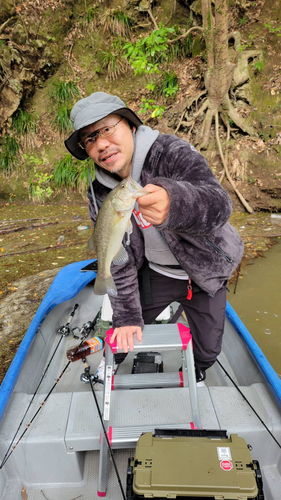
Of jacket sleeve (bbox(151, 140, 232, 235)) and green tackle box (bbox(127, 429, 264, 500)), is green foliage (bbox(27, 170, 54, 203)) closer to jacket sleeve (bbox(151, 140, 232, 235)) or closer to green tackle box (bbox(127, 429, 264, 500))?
jacket sleeve (bbox(151, 140, 232, 235))

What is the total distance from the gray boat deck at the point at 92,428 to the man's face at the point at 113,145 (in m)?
1.69

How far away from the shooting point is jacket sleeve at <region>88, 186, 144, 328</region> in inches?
97.8

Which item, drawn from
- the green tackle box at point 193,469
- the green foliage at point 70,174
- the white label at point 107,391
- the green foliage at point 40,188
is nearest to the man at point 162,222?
the white label at point 107,391

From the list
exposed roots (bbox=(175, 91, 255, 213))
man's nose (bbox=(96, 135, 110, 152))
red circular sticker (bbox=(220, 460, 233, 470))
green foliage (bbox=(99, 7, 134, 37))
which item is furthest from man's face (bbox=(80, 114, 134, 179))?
green foliage (bbox=(99, 7, 134, 37))

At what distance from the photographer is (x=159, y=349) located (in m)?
2.23

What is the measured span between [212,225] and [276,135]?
8.26 m

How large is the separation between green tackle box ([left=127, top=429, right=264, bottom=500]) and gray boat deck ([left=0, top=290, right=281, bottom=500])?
49cm

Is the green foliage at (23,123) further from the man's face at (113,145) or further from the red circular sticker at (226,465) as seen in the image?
the red circular sticker at (226,465)

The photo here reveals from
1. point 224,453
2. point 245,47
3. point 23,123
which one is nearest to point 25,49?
point 23,123

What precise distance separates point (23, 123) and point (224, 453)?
11226mm

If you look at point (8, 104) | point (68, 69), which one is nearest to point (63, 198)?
point (8, 104)

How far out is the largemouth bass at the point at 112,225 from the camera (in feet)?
4.78

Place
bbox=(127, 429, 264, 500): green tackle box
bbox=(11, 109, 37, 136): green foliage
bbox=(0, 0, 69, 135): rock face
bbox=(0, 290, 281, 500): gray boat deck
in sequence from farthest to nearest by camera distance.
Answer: bbox=(11, 109, 37, 136): green foliage, bbox=(0, 0, 69, 135): rock face, bbox=(0, 290, 281, 500): gray boat deck, bbox=(127, 429, 264, 500): green tackle box

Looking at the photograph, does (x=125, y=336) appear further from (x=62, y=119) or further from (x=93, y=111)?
(x=62, y=119)
